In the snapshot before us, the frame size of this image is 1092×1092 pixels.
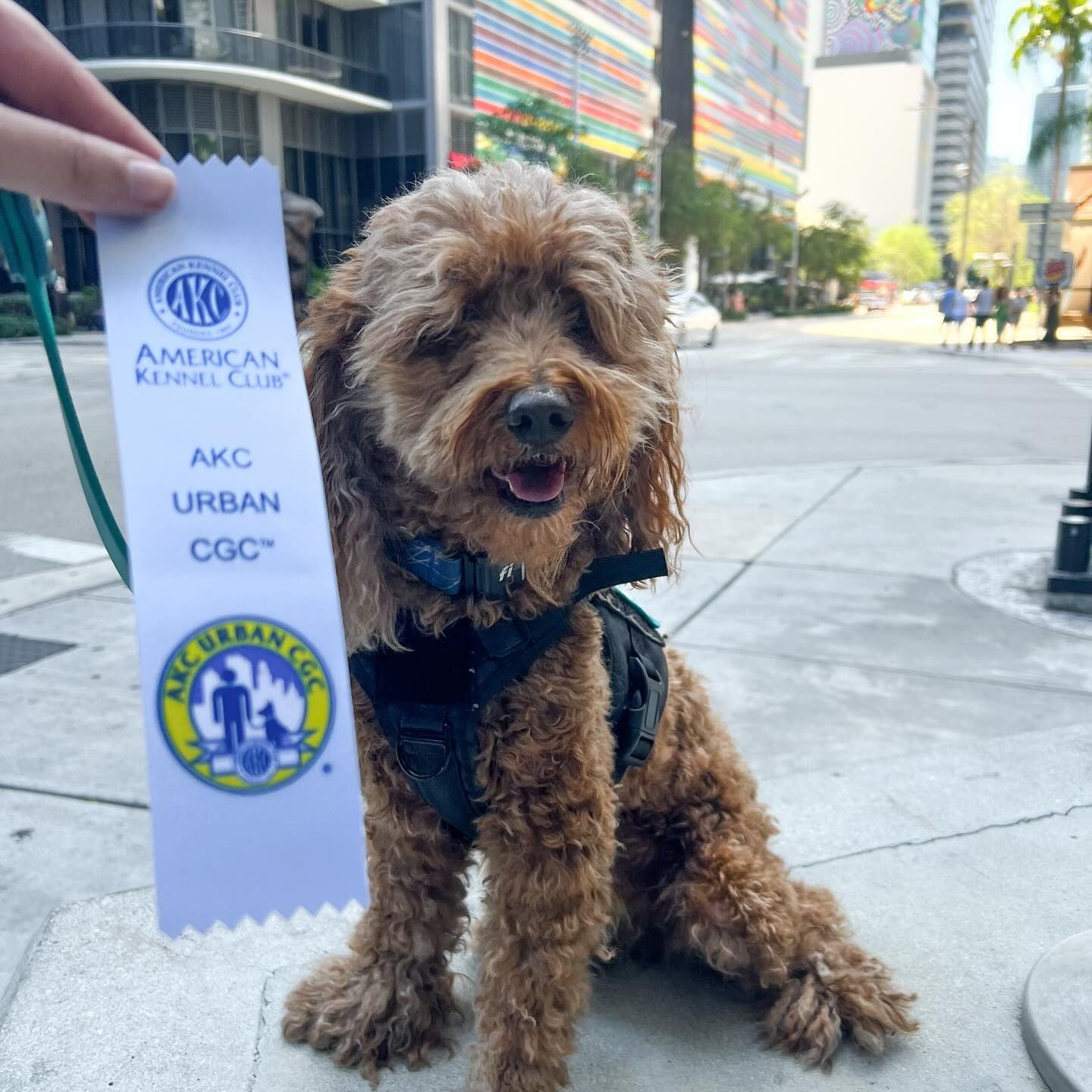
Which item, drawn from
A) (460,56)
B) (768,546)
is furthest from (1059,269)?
(768,546)

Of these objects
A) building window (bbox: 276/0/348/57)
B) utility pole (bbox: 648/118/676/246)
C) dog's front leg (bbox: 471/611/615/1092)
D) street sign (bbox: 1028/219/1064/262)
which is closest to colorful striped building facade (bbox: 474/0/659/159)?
utility pole (bbox: 648/118/676/246)

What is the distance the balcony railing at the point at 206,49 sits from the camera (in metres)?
4.22

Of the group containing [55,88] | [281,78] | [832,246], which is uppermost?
[832,246]

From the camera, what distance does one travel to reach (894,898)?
2.68 metres

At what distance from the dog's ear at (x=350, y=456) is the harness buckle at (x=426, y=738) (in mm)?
152

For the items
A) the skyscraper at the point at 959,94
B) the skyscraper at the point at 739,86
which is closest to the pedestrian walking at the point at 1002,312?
the skyscraper at the point at 959,94

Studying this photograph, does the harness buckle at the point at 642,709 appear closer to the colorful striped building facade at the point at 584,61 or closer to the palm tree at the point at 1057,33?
the palm tree at the point at 1057,33

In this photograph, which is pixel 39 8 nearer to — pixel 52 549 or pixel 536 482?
pixel 536 482

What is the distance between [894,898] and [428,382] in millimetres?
1931

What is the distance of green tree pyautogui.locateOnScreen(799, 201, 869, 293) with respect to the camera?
2687 inches

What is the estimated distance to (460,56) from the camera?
10945mm

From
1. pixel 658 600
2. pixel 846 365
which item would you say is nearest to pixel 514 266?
pixel 658 600

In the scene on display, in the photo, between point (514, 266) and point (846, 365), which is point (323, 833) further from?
point (846, 365)

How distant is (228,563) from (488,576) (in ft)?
2.41
